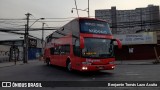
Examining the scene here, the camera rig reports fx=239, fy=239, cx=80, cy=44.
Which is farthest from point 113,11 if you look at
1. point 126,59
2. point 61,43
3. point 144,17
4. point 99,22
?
point 99,22

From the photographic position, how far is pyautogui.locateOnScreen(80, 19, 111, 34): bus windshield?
16.1 meters

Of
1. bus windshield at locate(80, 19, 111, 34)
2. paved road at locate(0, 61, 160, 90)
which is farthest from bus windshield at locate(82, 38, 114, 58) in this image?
paved road at locate(0, 61, 160, 90)

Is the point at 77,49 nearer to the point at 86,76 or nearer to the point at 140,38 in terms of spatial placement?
the point at 86,76

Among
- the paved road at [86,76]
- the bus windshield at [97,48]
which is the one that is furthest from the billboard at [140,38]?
the bus windshield at [97,48]

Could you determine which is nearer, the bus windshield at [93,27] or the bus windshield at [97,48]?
the bus windshield at [97,48]

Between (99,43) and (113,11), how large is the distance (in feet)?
107

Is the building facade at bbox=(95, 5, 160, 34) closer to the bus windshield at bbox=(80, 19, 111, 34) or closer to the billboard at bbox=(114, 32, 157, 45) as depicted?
the billboard at bbox=(114, 32, 157, 45)

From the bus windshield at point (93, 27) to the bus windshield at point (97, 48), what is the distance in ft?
2.06

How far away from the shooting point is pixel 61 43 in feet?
68.3

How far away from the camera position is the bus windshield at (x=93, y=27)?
16078mm

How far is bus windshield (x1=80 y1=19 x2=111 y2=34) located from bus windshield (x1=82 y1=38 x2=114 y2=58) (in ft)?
2.06

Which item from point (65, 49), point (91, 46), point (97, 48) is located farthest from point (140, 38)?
point (91, 46)

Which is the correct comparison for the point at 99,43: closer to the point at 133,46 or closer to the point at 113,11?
the point at 133,46

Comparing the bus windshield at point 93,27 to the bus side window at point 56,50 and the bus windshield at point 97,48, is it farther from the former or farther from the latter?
the bus side window at point 56,50
